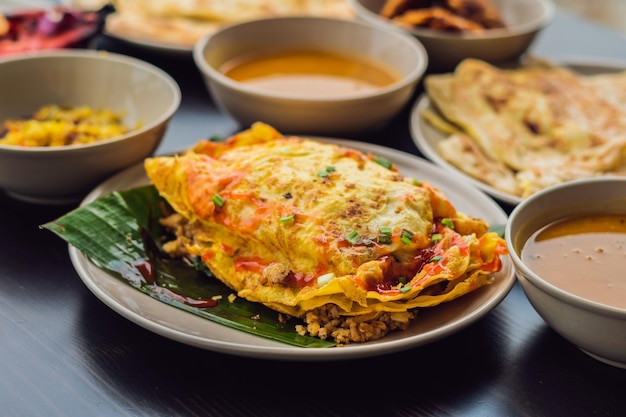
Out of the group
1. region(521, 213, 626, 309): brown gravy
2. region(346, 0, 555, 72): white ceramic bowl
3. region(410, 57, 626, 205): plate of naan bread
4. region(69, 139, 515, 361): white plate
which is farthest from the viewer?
region(346, 0, 555, 72): white ceramic bowl

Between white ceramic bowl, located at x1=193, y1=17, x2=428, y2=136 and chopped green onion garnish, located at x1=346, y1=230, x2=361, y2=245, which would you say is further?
white ceramic bowl, located at x1=193, y1=17, x2=428, y2=136

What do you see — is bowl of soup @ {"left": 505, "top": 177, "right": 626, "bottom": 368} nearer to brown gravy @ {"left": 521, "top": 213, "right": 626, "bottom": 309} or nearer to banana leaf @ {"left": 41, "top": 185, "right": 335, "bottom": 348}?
brown gravy @ {"left": 521, "top": 213, "right": 626, "bottom": 309}

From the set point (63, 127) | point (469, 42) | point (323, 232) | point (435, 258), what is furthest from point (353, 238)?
point (469, 42)

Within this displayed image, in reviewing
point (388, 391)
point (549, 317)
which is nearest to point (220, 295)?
point (388, 391)

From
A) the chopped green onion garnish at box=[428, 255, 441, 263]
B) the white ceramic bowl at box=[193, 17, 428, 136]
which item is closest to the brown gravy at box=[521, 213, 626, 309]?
the chopped green onion garnish at box=[428, 255, 441, 263]

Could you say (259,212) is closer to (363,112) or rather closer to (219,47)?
(363,112)

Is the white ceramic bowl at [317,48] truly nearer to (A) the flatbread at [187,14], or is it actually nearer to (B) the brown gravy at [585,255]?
(A) the flatbread at [187,14]

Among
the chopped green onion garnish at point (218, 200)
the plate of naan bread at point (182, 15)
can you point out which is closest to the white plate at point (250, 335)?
the chopped green onion garnish at point (218, 200)

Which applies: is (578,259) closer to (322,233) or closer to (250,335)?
(322,233)
